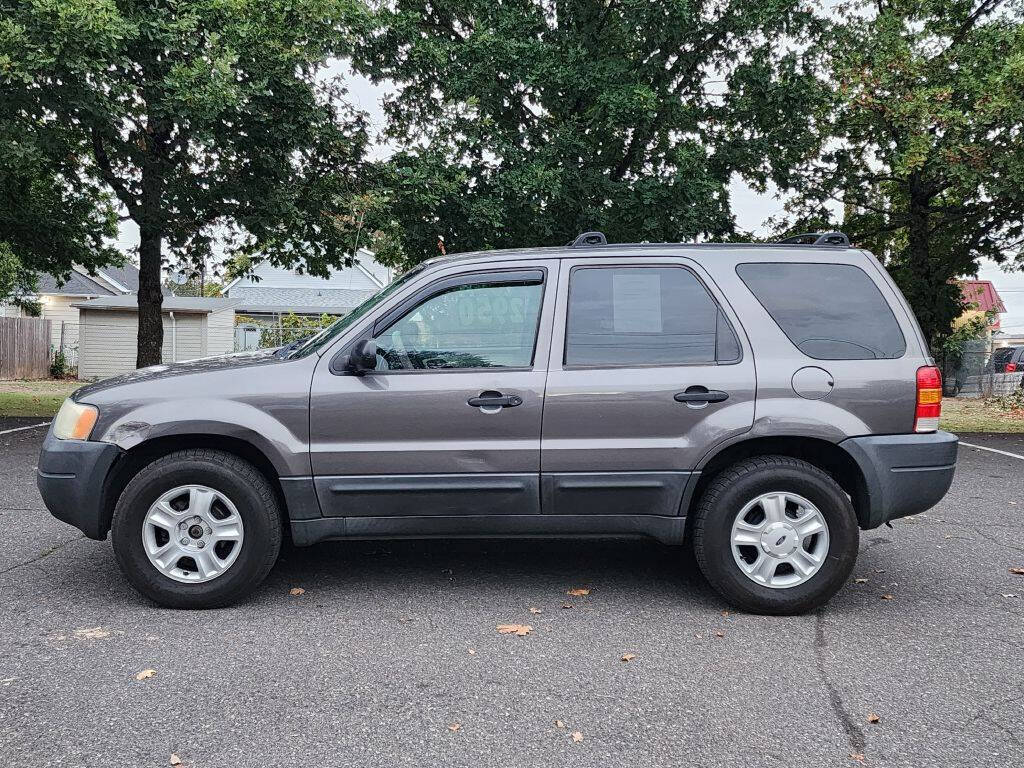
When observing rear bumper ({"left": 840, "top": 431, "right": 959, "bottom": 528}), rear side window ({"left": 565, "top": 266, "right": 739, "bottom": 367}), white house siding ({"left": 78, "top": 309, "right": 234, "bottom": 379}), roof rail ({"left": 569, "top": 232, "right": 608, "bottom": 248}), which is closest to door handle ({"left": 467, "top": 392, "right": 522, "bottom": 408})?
rear side window ({"left": 565, "top": 266, "right": 739, "bottom": 367})

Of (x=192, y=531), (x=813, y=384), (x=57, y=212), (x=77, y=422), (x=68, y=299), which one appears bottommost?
(x=192, y=531)

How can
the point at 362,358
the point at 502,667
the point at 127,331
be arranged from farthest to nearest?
the point at 127,331 → the point at 362,358 → the point at 502,667

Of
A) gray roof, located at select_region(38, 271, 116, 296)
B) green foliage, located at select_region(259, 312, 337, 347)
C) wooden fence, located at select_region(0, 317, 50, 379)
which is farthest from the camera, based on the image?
gray roof, located at select_region(38, 271, 116, 296)

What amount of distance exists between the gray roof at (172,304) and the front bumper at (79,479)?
90.8ft

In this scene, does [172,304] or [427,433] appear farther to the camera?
[172,304]

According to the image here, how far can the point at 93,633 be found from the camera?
4.10m

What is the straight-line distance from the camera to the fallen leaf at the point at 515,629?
416 cm

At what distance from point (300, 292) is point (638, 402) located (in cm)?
3713

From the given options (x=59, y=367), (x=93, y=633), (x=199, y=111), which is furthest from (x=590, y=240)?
(x=59, y=367)

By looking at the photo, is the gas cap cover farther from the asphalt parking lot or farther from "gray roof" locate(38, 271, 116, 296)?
"gray roof" locate(38, 271, 116, 296)

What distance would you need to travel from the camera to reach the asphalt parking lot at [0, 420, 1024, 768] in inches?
119

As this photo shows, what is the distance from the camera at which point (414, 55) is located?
14.6 meters

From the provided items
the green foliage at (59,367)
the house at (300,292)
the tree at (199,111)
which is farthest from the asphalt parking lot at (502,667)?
the house at (300,292)

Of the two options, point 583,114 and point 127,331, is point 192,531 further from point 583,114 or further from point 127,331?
point 127,331
